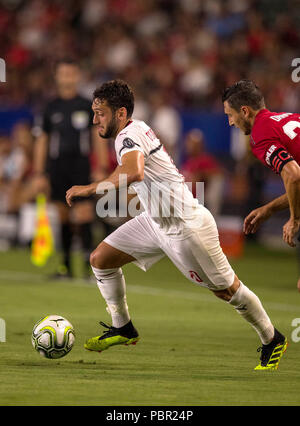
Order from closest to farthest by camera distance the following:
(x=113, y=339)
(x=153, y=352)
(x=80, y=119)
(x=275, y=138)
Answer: (x=275, y=138) < (x=113, y=339) < (x=153, y=352) < (x=80, y=119)

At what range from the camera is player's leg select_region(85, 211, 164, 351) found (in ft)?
23.7

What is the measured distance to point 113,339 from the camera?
24.4 feet

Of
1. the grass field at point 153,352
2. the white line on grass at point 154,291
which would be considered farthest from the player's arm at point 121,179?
the white line on grass at point 154,291

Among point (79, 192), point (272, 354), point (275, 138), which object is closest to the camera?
point (79, 192)

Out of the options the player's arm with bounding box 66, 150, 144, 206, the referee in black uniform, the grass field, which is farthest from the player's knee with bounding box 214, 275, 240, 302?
the referee in black uniform

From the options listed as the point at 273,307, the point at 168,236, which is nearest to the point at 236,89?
the point at 168,236

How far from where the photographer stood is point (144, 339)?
26.9 feet

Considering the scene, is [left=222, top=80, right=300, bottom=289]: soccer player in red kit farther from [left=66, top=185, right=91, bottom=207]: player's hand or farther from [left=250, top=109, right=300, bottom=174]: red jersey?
[left=66, top=185, right=91, bottom=207]: player's hand

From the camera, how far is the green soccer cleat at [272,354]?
22.4 feet

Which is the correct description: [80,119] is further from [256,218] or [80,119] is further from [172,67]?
[172,67]

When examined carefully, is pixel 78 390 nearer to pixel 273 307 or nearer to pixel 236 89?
pixel 236 89

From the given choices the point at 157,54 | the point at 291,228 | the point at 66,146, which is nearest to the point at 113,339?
the point at 291,228

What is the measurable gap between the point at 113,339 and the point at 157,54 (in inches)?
589
